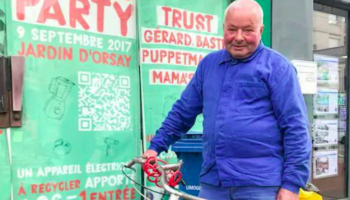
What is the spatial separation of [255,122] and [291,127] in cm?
19

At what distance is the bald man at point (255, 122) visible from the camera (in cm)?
212

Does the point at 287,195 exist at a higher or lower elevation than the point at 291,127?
lower

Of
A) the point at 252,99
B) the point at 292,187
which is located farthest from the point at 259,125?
the point at 292,187

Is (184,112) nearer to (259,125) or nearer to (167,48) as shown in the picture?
(259,125)

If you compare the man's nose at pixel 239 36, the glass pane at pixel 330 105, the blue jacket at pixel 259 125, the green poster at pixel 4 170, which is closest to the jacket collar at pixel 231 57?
the blue jacket at pixel 259 125

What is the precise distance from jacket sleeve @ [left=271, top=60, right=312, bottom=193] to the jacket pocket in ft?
0.16

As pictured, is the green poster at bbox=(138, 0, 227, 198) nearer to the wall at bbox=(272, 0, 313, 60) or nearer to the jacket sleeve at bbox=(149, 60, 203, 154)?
the wall at bbox=(272, 0, 313, 60)

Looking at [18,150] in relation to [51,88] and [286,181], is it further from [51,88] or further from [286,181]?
[286,181]

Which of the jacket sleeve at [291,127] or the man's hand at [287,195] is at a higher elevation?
the jacket sleeve at [291,127]

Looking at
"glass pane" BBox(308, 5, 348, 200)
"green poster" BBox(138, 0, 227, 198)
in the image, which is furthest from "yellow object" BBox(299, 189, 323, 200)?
"glass pane" BBox(308, 5, 348, 200)

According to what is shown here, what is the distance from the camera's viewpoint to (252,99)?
221 centimetres

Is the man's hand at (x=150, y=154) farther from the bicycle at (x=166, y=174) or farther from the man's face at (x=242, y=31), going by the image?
the man's face at (x=242, y=31)

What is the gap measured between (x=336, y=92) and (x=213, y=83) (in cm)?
413

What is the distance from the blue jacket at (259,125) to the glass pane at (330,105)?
11.8 ft
